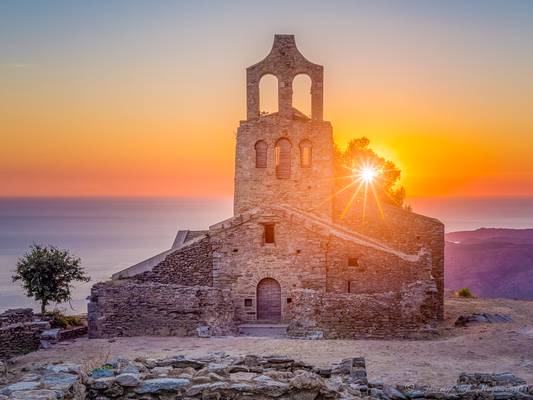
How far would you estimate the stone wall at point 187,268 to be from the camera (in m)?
26.5

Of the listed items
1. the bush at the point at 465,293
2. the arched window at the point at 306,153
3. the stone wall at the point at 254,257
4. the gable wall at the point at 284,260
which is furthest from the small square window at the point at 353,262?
the bush at the point at 465,293

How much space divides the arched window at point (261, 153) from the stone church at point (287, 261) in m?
0.05

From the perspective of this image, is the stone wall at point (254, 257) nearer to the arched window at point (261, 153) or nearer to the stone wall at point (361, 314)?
the stone wall at point (361, 314)

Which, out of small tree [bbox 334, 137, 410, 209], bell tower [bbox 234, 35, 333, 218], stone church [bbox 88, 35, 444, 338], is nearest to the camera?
stone church [bbox 88, 35, 444, 338]

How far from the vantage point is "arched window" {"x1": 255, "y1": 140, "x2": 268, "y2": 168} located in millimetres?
33375

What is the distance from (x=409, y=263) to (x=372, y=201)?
7.62 m

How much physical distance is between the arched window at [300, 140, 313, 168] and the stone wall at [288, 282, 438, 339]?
411 inches

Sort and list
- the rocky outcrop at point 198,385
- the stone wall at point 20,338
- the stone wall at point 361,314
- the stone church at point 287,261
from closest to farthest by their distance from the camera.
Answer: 1. the rocky outcrop at point 198,385
2. the stone wall at point 20,338
3. the stone wall at point 361,314
4. the stone church at point 287,261

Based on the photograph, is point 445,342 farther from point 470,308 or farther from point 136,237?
point 136,237

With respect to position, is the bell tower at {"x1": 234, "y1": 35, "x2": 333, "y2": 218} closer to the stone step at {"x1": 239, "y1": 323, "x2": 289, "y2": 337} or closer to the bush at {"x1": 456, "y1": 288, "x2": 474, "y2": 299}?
the stone step at {"x1": 239, "y1": 323, "x2": 289, "y2": 337}

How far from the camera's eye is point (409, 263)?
26.3m

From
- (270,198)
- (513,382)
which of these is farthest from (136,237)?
(513,382)

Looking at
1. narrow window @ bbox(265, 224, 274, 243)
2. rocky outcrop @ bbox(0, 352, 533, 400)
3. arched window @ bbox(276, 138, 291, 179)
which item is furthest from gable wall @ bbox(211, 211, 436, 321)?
rocky outcrop @ bbox(0, 352, 533, 400)

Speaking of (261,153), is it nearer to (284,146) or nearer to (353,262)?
(284,146)
